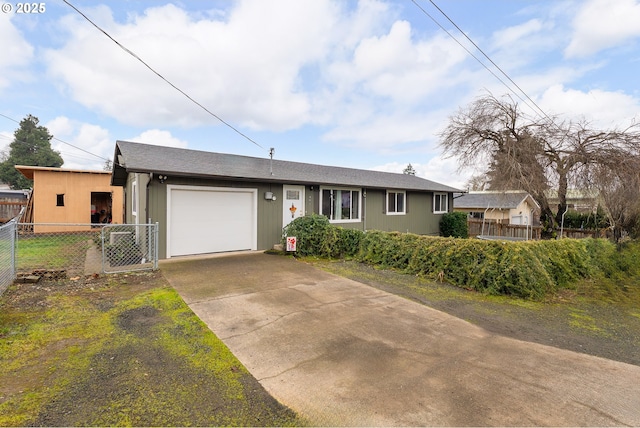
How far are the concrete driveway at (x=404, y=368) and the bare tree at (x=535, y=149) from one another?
8859 millimetres

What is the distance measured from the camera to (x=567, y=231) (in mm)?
13469

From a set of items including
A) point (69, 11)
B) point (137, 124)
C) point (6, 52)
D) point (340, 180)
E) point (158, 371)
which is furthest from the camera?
point (137, 124)

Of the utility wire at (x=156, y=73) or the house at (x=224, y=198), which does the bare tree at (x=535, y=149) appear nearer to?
the house at (x=224, y=198)

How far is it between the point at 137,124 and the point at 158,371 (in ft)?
60.6

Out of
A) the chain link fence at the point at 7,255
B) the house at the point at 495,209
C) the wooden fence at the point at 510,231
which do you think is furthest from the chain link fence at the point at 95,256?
the house at the point at 495,209

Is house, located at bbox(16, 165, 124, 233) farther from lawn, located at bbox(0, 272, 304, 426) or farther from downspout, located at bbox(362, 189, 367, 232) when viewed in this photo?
downspout, located at bbox(362, 189, 367, 232)

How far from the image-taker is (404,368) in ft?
9.49

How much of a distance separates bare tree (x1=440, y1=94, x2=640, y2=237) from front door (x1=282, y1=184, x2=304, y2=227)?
21.1 feet

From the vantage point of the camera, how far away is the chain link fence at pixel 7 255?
500 cm

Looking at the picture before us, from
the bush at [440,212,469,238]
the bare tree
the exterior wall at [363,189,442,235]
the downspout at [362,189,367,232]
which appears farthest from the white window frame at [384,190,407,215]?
the bush at [440,212,469,238]

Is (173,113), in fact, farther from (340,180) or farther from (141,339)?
(141,339)

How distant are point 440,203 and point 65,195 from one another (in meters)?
18.9

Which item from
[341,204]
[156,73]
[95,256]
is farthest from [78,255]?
[341,204]

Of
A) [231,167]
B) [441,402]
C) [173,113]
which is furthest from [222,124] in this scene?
[441,402]
